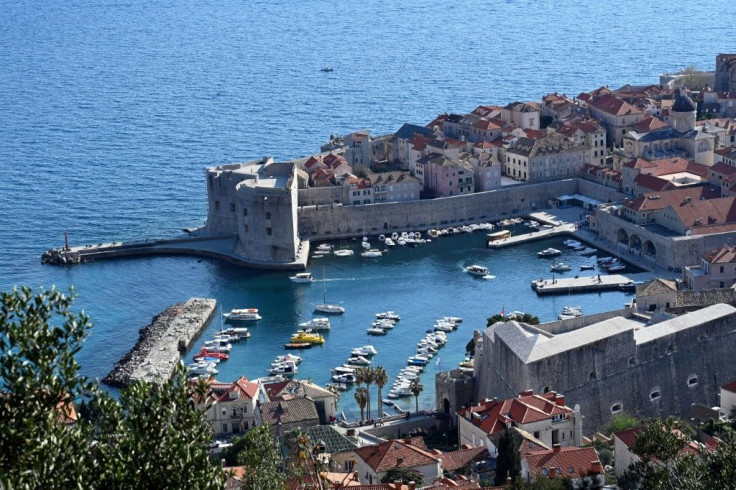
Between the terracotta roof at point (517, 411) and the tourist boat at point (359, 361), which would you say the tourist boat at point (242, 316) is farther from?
the terracotta roof at point (517, 411)

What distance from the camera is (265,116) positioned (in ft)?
288

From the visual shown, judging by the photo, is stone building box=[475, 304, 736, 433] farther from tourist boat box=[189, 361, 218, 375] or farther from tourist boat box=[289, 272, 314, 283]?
tourist boat box=[289, 272, 314, 283]

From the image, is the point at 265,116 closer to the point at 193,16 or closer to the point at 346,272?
the point at 346,272

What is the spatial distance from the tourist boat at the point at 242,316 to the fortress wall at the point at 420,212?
9603 mm

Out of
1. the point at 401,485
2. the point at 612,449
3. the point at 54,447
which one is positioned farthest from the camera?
the point at 612,449

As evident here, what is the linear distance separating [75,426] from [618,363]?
66.6ft

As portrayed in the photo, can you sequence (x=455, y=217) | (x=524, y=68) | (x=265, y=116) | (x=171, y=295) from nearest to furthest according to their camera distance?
(x=171, y=295) < (x=455, y=217) < (x=265, y=116) < (x=524, y=68)

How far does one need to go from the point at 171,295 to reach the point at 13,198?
733 inches

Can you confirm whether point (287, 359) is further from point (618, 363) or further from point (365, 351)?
point (618, 363)

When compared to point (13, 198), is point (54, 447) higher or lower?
higher

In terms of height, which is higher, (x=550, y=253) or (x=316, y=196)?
(x=316, y=196)

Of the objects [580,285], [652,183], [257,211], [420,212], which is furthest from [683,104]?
[257,211]

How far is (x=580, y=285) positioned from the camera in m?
47.6

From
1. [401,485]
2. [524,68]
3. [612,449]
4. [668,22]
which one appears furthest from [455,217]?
[668,22]
